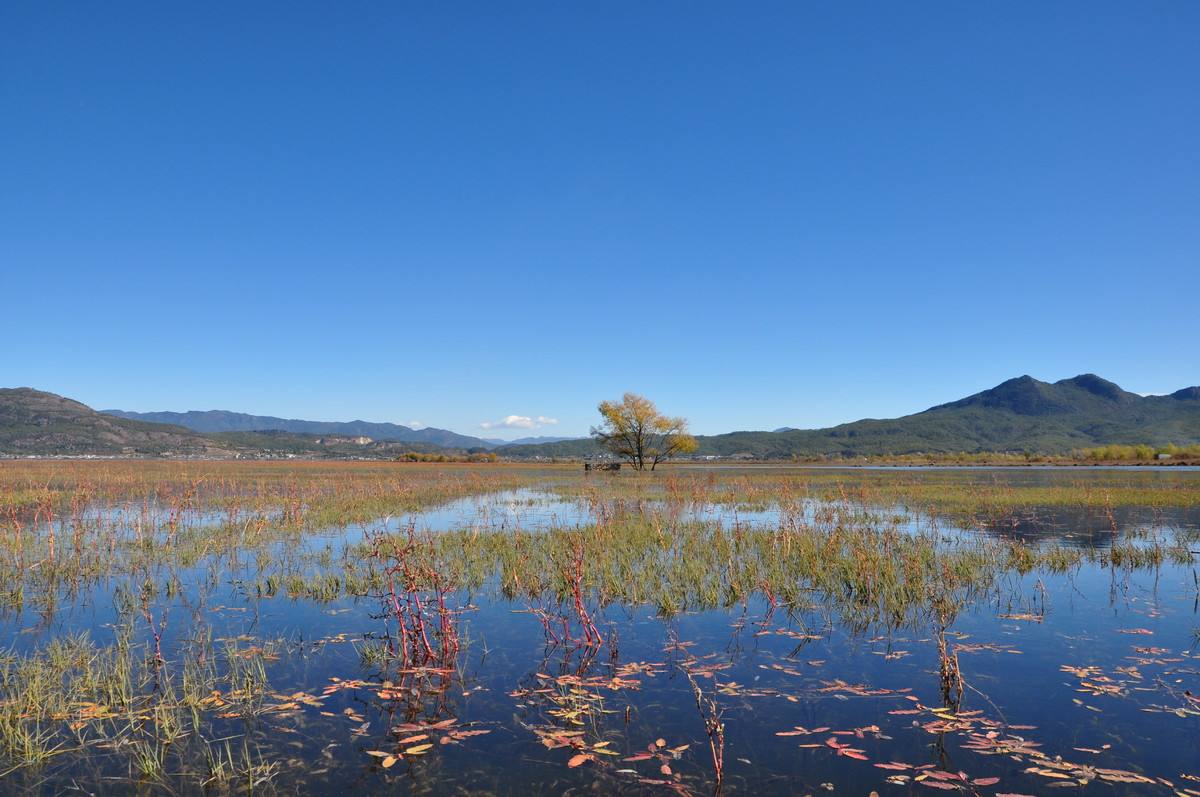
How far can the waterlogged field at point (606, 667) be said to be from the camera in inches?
244

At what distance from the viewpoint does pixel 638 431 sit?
81.9 meters

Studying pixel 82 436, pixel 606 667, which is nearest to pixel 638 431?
pixel 606 667

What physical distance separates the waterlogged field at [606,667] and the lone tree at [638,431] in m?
62.5

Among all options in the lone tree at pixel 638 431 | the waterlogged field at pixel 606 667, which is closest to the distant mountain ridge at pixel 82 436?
the lone tree at pixel 638 431

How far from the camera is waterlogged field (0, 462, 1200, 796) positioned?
621cm

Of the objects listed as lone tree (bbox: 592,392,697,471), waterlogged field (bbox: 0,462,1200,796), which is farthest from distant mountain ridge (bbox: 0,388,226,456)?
waterlogged field (bbox: 0,462,1200,796)

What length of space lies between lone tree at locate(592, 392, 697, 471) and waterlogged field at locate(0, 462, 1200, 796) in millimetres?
62453

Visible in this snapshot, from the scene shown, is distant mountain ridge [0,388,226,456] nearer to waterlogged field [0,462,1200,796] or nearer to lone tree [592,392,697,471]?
lone tree [592,392,697,471]

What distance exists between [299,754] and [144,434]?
706 ft

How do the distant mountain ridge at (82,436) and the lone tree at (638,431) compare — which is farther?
the distant mountain ridge at (82,436)

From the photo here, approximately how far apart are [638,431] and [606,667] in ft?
240

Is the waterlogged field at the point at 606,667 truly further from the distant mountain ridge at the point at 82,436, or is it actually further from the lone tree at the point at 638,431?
the distant mountain ridge at the point at 82,436

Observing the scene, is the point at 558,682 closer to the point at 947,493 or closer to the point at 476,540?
the point at 476,540

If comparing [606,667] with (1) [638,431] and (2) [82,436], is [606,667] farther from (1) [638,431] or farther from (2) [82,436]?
(2) [82,436]
